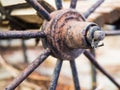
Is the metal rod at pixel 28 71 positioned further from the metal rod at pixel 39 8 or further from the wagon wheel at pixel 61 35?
the metal rod at pixel 39 8

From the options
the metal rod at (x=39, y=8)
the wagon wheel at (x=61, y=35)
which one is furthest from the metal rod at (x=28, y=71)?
the metal rod at (x=39, y=8)

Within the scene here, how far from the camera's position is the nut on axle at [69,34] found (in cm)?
79

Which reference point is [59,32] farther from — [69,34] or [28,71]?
[28,71]

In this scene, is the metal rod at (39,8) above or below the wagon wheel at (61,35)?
above

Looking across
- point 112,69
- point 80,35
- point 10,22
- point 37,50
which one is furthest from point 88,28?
point 37,50

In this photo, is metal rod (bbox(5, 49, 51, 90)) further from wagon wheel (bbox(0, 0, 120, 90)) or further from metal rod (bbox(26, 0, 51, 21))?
metal rod (bbox(26, 0, 51, 21))

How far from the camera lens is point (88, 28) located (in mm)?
792

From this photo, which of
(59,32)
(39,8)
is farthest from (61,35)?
(39,8)

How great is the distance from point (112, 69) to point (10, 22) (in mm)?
1486

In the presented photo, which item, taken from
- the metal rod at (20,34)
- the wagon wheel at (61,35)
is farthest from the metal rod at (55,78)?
the metal rod at (20,34)

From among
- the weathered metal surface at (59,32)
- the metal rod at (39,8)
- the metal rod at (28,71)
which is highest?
the metal rod at (39,8)

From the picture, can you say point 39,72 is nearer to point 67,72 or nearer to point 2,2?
point 67,72

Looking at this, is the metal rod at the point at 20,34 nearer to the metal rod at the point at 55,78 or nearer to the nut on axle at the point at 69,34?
the nut on axle at the point at 69,34

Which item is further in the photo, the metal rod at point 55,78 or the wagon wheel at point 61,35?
the metal rod at point 55,78
